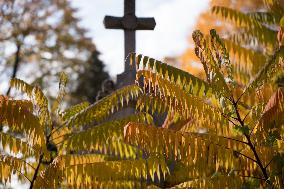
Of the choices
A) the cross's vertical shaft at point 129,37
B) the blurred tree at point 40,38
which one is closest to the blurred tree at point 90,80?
the blurred tree at point 40,38

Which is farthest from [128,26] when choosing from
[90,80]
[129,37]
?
[90,80]

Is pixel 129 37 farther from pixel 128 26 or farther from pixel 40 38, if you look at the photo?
pixel 40 38

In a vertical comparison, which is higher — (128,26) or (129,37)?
(128,26)

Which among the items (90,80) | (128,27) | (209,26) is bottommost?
(128,27)

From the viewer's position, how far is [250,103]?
26.9ft

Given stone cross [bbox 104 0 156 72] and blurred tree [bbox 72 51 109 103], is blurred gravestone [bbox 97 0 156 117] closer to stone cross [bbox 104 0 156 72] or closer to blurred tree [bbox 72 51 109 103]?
stone cross [bbox 104 0 156 72]

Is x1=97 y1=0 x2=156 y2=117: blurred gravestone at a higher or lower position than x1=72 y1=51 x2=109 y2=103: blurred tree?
lower

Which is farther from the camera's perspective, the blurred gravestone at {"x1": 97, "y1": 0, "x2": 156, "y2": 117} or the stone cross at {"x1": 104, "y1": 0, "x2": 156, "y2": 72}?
the stone cross at {"x1": 104, "y1": 0, "x2": 156, "y2": 72}

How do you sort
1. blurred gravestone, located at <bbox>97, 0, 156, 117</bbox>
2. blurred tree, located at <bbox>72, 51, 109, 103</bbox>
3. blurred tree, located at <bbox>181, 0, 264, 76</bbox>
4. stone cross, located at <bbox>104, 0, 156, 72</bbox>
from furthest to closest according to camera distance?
blurred tree, located at <bbox>72, 51, 109, 103</bbox>, blurred tree, located at <bbox>181, 0, 264, 76</bbox>, stone cross, located at <bbox>104, 0, 156, 72</bbox>, blurred gravestone, located at <bbox>97, 0, 156, 117</bbox>

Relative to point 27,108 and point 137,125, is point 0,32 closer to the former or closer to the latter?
point 27,108

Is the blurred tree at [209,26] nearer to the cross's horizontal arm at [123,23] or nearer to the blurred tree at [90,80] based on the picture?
the cross's horizontal arm at [123,23]

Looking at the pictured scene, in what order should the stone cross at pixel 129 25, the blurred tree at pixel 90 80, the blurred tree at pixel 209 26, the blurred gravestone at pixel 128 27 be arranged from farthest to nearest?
1. the blurred tree at pixel 90 80
2. the blurred tree at pixel 209 26
3. the stone cross at pixel 129 25
4. the blurred gravestone at pixel 128 27

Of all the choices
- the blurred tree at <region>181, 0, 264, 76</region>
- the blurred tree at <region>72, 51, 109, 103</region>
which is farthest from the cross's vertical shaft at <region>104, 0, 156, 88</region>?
the blurred tree at <region>72, 51, 109, 103</region>

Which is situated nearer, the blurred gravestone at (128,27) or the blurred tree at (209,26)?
the blurred gravestone at (128,27)
